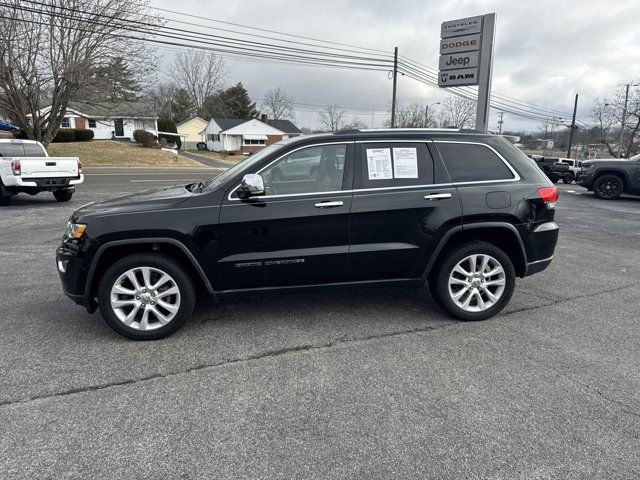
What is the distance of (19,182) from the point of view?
1042cm

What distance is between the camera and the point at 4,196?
424 inches

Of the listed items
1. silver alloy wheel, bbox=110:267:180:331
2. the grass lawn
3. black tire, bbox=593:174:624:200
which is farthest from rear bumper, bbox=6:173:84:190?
the grass lawn

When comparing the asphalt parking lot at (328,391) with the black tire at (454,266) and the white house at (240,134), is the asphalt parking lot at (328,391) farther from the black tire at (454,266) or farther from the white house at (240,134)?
the white house at (240,134)

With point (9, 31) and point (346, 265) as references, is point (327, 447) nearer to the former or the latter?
point (346, 265)

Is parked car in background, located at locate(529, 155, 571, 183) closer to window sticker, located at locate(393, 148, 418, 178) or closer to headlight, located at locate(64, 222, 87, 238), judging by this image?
window sticker, located at locate(393, 148, 418, 178)

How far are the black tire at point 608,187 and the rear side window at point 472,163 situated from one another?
40.5ft

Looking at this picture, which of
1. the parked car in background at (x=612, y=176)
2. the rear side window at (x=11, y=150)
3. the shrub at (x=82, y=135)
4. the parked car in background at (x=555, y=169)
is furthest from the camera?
the shrub at (x=82, y=135)

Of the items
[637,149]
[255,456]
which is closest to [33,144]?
[255,456]

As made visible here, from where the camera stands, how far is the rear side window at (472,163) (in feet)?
13.4

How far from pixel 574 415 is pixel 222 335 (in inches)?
107

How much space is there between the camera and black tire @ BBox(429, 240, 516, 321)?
4.04 m

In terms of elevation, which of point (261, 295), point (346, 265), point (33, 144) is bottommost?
point (261, 295)

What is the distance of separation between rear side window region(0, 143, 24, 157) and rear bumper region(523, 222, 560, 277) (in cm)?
1211

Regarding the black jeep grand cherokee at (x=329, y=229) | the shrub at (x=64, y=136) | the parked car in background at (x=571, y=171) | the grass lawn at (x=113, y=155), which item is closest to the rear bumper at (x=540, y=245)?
the black jeep grand cherokee at (x=329, y=229)
